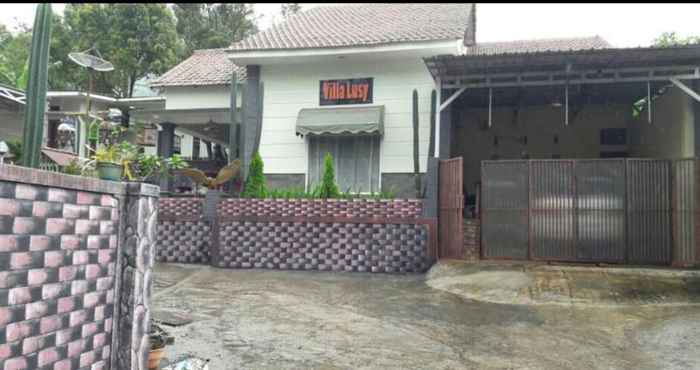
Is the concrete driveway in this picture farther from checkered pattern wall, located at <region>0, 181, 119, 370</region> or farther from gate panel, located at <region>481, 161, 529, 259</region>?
checkered pattern wall, located at <region>0, 181, 119, 370</region>

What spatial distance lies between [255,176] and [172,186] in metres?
4.08

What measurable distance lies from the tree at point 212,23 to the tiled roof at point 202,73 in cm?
1191

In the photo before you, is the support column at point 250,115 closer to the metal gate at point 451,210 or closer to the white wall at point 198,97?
the white wall at point 198,97

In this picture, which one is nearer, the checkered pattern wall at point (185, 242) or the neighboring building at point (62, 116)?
the neighboring building at point (62, 116)

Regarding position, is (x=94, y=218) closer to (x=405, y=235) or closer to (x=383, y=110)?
(x=405, y=235)

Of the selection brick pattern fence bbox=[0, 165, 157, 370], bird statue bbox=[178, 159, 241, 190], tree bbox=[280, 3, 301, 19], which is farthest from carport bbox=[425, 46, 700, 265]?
tree bbox=[280, 3, 301, 19]

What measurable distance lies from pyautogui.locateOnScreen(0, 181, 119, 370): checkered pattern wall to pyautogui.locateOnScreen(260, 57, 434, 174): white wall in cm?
847

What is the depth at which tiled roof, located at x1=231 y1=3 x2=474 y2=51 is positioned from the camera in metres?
11.2

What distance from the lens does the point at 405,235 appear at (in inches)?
363

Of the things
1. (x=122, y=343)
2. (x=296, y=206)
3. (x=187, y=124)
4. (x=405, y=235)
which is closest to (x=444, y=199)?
(x=405, y=235)

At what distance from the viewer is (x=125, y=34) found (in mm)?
22266

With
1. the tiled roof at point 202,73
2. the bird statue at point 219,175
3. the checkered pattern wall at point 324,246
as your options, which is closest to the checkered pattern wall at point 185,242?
the checkered pattern wall at point 324,246

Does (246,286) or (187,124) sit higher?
(187,124)

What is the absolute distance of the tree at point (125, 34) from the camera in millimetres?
22141
